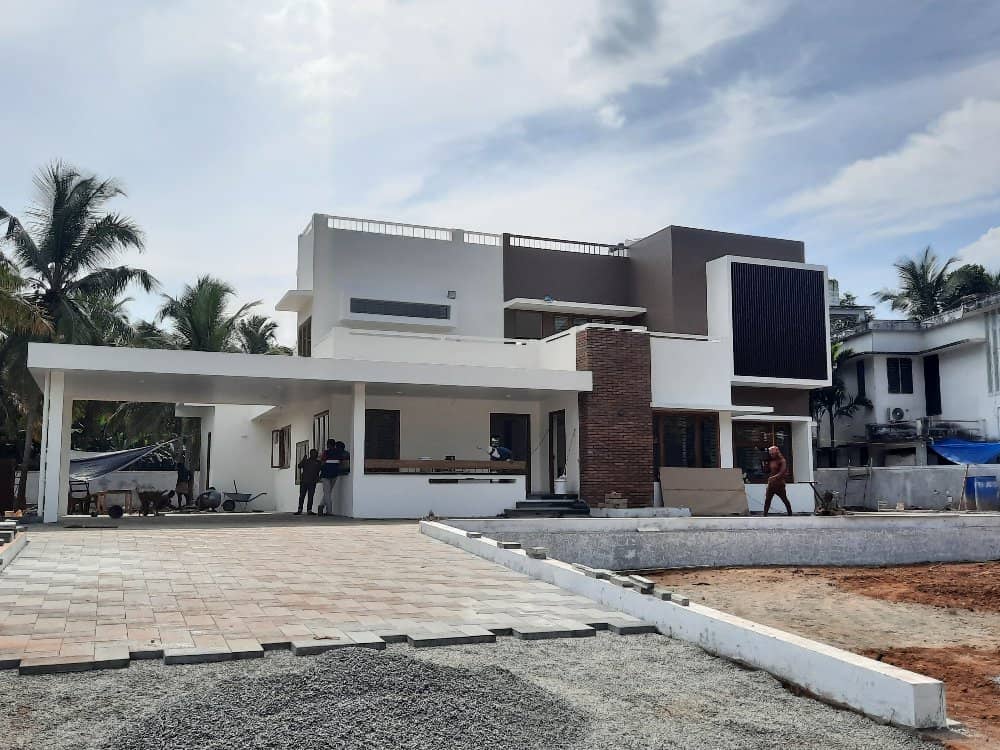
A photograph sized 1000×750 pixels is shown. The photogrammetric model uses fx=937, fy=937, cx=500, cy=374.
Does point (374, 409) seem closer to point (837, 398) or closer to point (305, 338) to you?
point (305, 338)

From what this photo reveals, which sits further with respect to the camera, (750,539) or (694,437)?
(694,437)

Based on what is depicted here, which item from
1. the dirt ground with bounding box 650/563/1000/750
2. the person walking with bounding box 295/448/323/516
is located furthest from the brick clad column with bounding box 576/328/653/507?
the person walking with bounding box 295/448/323/516

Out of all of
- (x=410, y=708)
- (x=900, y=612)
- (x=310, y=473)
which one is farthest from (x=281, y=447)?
(x=410, y=708)

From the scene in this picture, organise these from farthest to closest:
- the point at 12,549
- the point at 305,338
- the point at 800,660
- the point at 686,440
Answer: the point at 305,338
the point at 686,440
the point at 12,549
the point at 800,660

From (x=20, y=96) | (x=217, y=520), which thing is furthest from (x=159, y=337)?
(x=20, y=96)

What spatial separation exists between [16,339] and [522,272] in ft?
43.7

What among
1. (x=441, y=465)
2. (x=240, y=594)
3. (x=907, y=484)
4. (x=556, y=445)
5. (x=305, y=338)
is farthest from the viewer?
(x=907, y=484)

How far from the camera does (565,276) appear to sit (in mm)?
25281

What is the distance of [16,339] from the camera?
2445 centimetres

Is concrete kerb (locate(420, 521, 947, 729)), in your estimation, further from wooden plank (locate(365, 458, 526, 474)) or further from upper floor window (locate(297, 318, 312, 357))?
upper floor window (locate(297, 318, 312, 357))

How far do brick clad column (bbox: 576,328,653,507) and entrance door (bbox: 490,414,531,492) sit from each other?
8.70ft

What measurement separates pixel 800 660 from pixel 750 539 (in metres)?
10.0

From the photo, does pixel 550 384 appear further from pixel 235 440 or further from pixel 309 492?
pixel 235 440

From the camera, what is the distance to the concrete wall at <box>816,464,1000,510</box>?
2627 centimetres
